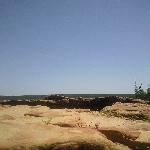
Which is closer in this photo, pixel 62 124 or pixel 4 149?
pixel 4 149

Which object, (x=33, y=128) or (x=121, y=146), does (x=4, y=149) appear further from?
(x=121, y=146)

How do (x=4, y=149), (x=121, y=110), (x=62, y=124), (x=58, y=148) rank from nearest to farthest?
(x=4, y=149)
(x=58, y=148)
(x=62, y=124)
(x=121, y=110)

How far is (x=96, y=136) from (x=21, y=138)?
1.43 metres

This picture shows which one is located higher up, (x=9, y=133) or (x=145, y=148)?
(x=9, y=133)

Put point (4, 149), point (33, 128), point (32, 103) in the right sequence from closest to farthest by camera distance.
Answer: point (4, 149), point (33, 128), point (32, 103)

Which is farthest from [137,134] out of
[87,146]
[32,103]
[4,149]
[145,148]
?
[32,103]

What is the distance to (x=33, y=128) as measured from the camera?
5.41 meters

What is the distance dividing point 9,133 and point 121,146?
218 cm

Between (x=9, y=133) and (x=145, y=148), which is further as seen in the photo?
(x=145, y=148)

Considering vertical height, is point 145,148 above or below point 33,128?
below

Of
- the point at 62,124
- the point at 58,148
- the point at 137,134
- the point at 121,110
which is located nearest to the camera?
the point at 58,148

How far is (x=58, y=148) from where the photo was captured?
15.1ft

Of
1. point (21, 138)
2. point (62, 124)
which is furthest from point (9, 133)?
point (62, 124)

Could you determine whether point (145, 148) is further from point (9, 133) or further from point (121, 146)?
point (9, 133)
